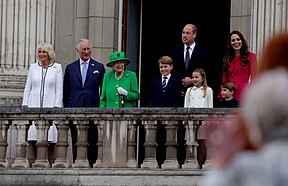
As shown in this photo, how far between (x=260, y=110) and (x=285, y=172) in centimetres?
22

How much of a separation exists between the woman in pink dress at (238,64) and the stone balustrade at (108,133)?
20.4 inches

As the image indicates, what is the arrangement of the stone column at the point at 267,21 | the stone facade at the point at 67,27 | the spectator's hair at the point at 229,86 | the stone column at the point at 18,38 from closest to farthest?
the spectator's hair at the point at 229,86
the stone column at the point at 267,21
the stone facade at the point at 67,27
the stone column at the point at 18,38

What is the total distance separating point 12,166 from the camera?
1614 centimetres

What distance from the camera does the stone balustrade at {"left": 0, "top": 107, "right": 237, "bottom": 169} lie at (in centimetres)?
1553

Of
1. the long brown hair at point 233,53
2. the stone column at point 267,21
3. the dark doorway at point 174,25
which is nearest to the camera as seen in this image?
the long brown hair at point 233,53

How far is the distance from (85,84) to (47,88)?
49 centimetres

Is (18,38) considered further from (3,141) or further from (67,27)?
(3,141)

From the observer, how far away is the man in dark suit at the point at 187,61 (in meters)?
15.8

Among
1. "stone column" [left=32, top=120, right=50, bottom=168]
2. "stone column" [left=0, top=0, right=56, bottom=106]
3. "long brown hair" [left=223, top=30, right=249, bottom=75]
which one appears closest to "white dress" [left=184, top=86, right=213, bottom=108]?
"long brown hair" [left=223, top=30, right=249, bottom=75]

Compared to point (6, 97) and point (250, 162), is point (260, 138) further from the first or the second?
point (6, 97)

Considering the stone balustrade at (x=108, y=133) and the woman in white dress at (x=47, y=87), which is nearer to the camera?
the stone balustrade at (x=108, y=133)

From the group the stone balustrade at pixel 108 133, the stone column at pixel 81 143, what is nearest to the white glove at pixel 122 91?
the stone balustrade at pixel 108 133

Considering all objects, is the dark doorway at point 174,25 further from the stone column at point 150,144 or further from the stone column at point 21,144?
the stone column at point 150,144

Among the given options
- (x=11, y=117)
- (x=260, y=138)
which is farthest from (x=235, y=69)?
(x=260, y=138)
